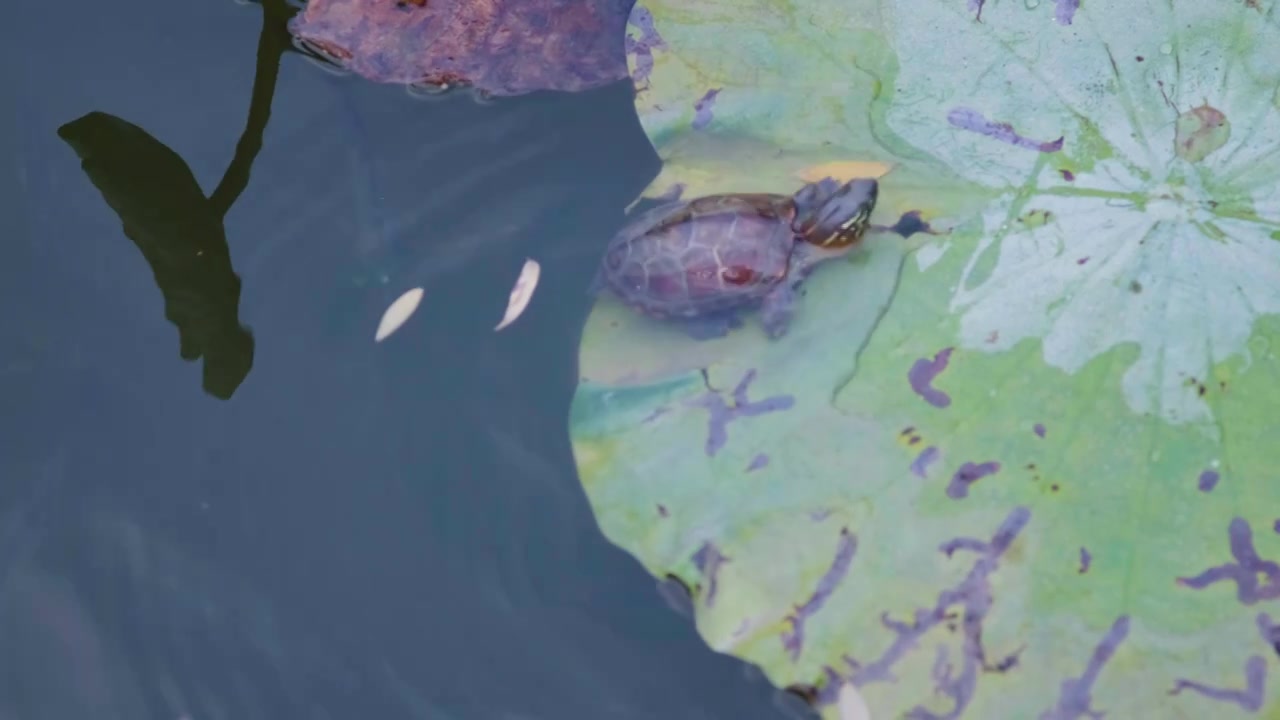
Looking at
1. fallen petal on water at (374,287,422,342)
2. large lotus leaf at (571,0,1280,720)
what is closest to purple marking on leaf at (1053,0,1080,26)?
large lotus leaf at (571,0,1280,720)

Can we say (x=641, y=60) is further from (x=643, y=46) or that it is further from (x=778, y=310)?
(x=778, y=310)

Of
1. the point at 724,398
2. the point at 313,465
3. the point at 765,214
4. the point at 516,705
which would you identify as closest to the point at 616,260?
the point at 765,214

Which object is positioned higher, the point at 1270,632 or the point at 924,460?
the point at 924,460

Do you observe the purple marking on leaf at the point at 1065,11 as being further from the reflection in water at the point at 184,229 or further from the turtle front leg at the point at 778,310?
the reflection in water at the point at 184,229

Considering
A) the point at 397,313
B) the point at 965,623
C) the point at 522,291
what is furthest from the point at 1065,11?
the point at 397,313

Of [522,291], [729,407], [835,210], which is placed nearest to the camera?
[729,407]

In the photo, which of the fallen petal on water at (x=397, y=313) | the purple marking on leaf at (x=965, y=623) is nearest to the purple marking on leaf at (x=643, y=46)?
the fallen petal on water at (x=397, y=313)
